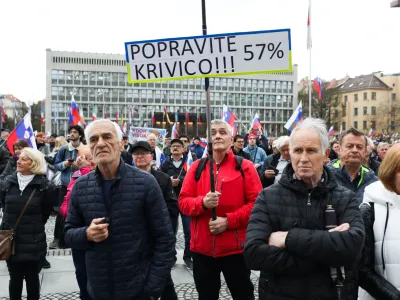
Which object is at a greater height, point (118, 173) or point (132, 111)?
point (132, 111)

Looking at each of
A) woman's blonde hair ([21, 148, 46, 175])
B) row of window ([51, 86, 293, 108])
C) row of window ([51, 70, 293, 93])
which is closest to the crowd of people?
woman's blonde hair ([21, 148, 46, 175])

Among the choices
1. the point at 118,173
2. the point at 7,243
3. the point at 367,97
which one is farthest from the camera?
the point at 367,97

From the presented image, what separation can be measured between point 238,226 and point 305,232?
4.63ft

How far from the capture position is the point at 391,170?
2.44 meters

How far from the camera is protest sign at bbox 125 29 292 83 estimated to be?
3459mm

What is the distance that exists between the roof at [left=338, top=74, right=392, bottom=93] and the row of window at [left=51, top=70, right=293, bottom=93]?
1232cm

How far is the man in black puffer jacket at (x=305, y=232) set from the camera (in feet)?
7.13

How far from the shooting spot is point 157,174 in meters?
5.05

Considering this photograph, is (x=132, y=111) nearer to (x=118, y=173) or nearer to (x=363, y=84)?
(x=363, y=84)

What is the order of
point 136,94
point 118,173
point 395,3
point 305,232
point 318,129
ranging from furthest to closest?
point 136,94 < point 395,3 < point 118,173 < point 318,129 < point 305,232

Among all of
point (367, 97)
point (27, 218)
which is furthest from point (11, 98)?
point (27, 218)

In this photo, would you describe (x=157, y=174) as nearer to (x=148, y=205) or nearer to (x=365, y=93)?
(x=148, y=205)

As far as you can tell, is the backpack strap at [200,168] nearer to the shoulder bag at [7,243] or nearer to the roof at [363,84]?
the shoulder bag at [7,243]

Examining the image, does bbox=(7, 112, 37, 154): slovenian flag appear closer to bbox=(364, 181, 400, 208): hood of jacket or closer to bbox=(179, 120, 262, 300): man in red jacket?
bbox=(179, 120, 262, 300): man in red jacket
